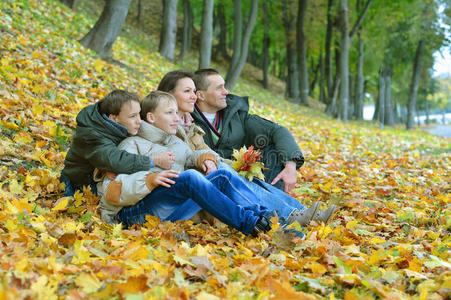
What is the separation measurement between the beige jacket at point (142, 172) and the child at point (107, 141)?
0.26ft

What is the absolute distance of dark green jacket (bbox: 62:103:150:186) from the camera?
3.00 m

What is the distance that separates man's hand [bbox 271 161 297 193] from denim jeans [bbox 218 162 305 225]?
1.14 feet

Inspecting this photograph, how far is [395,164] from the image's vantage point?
7.12m

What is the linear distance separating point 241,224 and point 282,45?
2189 cm

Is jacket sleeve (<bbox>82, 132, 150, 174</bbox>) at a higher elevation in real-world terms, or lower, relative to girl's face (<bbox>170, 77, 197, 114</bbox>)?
lower

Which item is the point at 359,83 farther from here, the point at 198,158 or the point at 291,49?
the point at 198,158

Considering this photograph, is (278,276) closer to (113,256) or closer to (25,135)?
(113,256)

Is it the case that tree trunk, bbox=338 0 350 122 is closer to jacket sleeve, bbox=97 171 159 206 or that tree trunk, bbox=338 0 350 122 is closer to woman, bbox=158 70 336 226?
woman, bbox=158 70 336 226

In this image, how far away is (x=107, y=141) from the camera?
3.14 metres

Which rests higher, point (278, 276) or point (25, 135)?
point (25, 135)

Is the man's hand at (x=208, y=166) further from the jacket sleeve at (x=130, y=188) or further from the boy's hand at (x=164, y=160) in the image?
the jacket sleeve at (x=130, y=188)

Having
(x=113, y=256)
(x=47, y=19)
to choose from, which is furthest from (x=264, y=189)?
(x=47, y=19)

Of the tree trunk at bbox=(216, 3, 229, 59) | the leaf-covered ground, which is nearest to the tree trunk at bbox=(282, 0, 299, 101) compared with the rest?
the tree trunk at bbox=(216, 3, 229, 59)

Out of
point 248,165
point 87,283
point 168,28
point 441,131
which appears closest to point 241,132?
point 248,165
